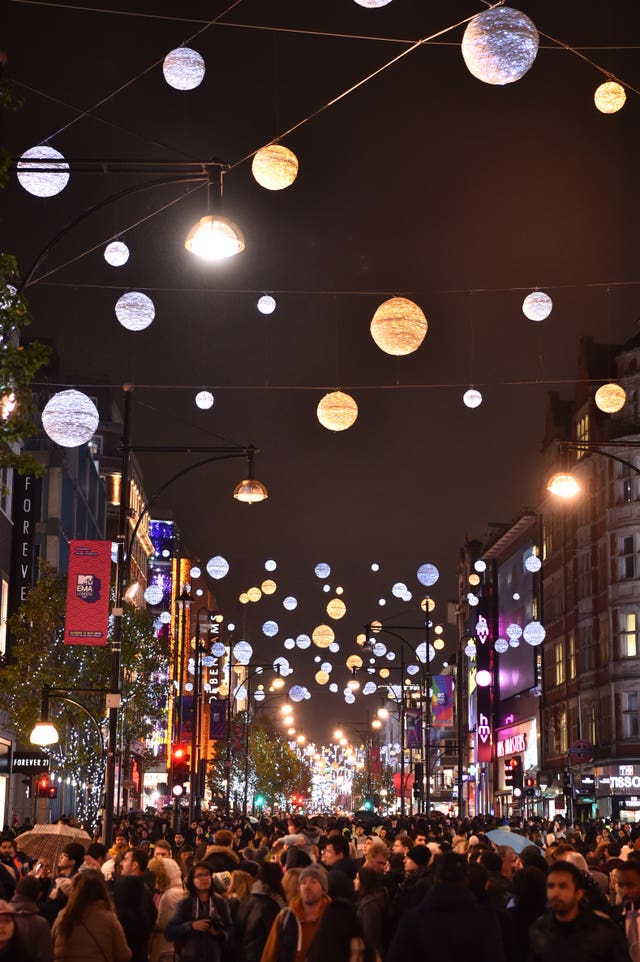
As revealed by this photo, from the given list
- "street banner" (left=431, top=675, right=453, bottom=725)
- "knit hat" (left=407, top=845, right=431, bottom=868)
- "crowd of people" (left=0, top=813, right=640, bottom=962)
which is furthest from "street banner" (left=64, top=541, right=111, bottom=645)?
"street banner" (left=431, top=675, right=453, bottom=725)

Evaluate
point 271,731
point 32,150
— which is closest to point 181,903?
point 32,150

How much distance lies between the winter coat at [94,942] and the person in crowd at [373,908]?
1929mm

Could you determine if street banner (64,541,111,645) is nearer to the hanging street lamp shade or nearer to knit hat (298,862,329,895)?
the hanging street lamp shade

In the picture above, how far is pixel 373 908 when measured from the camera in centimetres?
1184

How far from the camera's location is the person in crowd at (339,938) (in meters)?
9.44

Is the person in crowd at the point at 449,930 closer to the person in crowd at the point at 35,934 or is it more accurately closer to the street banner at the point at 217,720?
the person in crowd at the point at 35,934

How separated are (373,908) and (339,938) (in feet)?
8.00

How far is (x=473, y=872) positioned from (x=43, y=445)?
2179 inches

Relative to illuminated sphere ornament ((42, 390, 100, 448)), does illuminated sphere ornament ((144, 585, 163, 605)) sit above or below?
above

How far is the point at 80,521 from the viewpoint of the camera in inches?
2879

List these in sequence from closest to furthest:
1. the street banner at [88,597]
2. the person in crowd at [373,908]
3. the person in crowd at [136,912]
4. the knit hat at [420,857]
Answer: the person in crowd at [373,908] < the person in crowd at [136,912] < the knit hat at [420,857] < the street banner at [88,597]

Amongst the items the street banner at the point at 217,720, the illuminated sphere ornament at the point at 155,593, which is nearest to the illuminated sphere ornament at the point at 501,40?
the illuminated sphere ornament at the point at 155,593

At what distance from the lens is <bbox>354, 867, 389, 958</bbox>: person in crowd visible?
38.5ft

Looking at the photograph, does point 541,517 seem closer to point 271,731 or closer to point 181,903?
point 181,903
